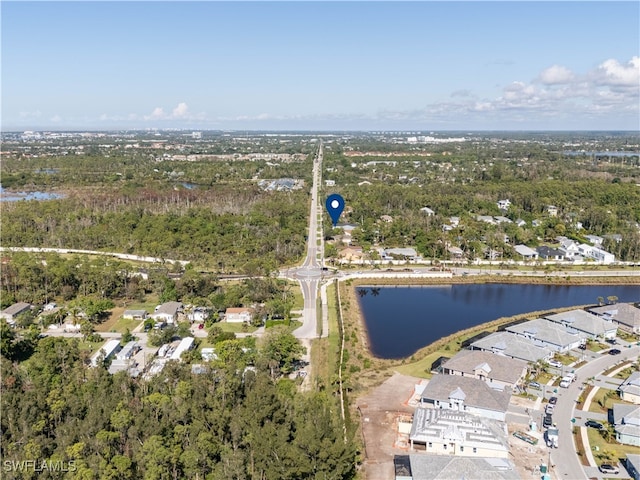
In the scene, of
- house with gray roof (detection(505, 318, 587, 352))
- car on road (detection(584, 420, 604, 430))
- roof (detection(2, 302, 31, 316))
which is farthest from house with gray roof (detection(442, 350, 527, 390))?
roof (detection(2, 302, 31, 316))

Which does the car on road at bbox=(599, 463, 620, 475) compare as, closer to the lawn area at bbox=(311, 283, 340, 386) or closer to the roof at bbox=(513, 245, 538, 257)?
the lawn area at bbox=(311, 283, 340, 386)

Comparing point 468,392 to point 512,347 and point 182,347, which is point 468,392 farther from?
point 182,347

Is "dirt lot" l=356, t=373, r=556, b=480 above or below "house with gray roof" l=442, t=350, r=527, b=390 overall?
below

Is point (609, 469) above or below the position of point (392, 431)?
above

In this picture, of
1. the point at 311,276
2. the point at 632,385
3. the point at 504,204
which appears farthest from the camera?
the point at 504,204

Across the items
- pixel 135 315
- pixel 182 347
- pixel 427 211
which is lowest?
pixel 135 315

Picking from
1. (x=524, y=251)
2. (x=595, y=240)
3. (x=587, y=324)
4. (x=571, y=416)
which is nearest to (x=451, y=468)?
(x=571, y=416)
